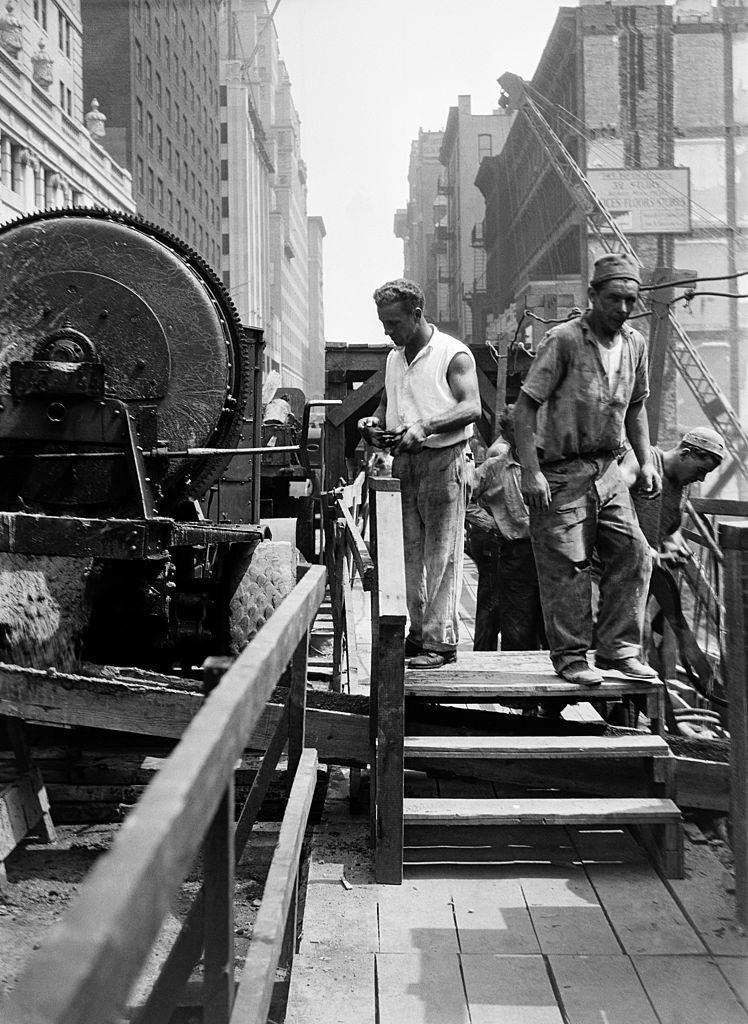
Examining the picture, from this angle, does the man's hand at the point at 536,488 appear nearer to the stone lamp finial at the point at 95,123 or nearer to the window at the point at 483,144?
the stone lamp finial at the point at 95,123

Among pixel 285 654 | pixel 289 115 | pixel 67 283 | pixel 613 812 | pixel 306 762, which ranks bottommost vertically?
pixel 613 812

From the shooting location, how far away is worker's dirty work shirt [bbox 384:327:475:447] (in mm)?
5215

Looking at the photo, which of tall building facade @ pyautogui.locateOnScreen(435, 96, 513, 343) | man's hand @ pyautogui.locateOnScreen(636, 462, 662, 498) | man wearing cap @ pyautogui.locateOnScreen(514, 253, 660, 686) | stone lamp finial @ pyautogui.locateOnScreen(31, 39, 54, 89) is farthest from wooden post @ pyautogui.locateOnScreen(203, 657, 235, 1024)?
tall building facade @ pyautogui.locateOnScreen(435, 96, 513, 343)

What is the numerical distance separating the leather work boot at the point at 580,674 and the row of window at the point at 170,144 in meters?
56.2

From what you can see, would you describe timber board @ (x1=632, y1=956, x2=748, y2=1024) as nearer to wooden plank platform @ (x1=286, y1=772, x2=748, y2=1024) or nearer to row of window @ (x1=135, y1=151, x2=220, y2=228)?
wooden plank platform @ (x1=286, y1=772, x2=748, y2=1024)

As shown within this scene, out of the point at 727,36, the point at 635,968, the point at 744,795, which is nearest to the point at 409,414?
the point at 744,795

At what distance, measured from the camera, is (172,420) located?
6.29m

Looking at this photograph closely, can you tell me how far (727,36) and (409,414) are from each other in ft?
78.3

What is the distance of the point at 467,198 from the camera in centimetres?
6619

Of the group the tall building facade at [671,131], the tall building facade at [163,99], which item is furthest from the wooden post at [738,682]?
the tall building facade at [163,99]

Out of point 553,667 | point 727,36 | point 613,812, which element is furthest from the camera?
point 727,36

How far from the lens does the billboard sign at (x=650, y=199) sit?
21625 mm

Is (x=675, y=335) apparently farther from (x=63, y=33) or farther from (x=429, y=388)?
(x=63, y=33)

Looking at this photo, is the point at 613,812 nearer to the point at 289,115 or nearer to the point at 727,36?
the point at 727,36
